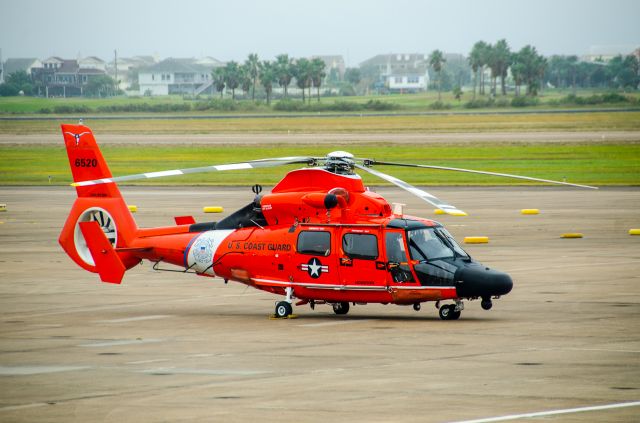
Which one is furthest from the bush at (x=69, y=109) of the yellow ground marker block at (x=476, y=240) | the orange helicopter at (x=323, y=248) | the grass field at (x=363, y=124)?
the orange helicopter at (x=323, y=248)

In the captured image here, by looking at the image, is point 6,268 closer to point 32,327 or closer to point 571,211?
point 32,327

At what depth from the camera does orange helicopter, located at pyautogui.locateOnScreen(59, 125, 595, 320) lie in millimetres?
19922

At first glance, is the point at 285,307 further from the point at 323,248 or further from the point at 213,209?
the point at 213,209

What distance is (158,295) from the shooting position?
24.9 meters

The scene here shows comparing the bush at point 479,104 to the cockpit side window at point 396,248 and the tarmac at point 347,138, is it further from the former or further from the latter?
the cockpit side window at point 396,248

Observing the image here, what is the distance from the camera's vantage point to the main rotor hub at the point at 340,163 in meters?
20.5

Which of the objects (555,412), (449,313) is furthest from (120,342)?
(555,412)

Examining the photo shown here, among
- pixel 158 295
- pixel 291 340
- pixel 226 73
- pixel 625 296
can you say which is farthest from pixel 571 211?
pixel 226 73

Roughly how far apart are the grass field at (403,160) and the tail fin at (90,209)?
32429mm

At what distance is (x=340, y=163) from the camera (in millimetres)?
20688

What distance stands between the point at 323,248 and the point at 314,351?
3534 mm

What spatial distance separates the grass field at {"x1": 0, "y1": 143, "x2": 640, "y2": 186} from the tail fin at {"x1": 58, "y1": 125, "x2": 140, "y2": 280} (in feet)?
106

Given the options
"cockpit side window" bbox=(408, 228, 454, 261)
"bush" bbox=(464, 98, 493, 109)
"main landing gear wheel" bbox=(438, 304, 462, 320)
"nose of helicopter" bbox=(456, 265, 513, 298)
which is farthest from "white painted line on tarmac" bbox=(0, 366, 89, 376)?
"bush" bbox=(464, 98, 493, 109)

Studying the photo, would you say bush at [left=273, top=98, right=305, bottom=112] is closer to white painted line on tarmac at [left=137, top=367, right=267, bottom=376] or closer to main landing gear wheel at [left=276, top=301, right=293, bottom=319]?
main landing gear wheel at [left=276, top=301, right=293, bottom=319]
